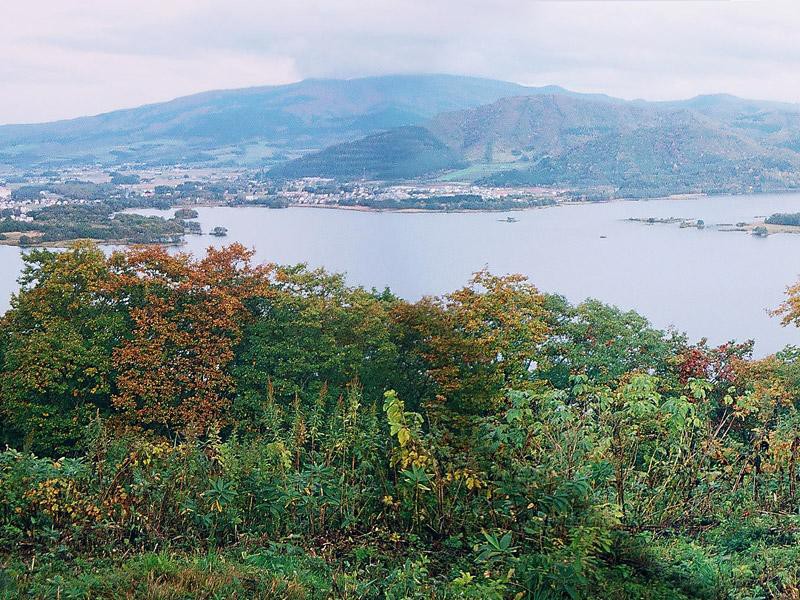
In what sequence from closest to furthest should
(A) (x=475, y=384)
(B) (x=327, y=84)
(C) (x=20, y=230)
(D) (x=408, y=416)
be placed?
1. (D) (x=408, y=416)
2. (A) (x=475, y=384)
3. (C) (x=20, y=230)
4. (B) (x=327, y=84)

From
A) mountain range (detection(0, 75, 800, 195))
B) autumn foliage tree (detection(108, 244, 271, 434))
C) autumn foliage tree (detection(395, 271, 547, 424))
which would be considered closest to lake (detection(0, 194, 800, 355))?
autumn foliage tree (detection(108, 244, 271, 434))

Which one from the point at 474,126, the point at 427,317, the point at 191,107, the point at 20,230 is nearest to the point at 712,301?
→ the point at 427,317

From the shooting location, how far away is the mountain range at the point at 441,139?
57500mm

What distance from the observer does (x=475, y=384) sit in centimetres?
1040

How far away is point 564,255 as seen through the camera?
30203mm

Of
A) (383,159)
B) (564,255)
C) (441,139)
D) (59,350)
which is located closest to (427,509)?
(59,350)

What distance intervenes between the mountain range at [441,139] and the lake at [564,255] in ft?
46.2

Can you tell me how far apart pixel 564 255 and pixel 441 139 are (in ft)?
115

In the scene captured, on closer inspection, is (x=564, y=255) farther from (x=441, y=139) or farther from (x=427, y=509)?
(x=441, y=139)

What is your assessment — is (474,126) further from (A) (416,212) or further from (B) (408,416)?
(B) (408,416)

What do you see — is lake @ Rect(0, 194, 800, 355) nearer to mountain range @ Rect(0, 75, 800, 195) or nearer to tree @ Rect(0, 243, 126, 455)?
tree @ Rect(0, 243, 126, 455)

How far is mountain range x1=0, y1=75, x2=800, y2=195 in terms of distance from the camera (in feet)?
189

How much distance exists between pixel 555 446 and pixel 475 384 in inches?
271

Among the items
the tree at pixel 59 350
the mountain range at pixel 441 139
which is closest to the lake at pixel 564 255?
the tree at pixel 59 350
